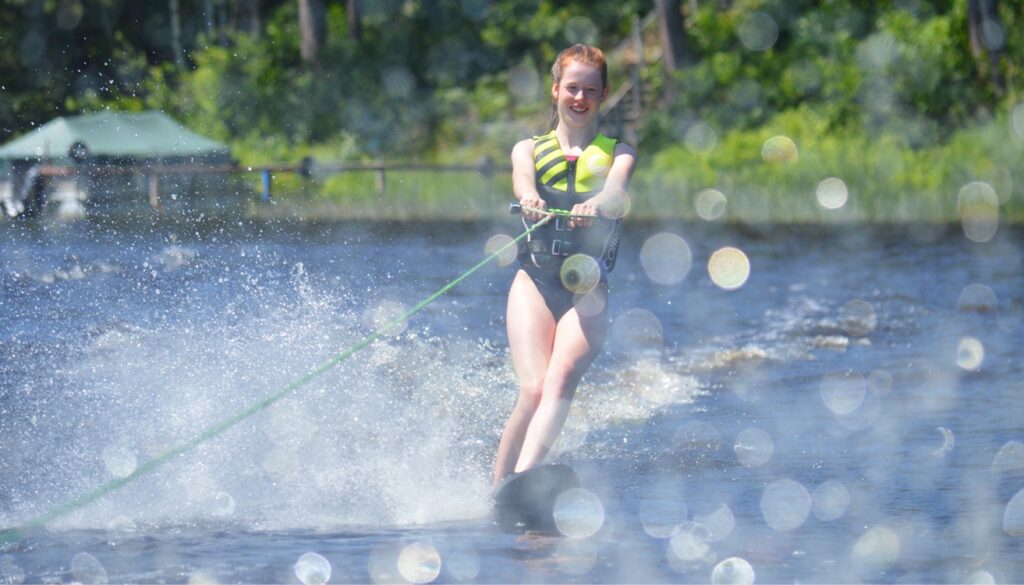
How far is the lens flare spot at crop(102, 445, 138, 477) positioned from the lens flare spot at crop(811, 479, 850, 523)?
291 cm

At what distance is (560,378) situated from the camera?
6.75 meters

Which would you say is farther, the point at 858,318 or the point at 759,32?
the point at 759,32

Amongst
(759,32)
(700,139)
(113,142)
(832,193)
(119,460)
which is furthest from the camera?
(759,32)

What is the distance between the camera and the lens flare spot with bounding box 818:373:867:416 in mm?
9656

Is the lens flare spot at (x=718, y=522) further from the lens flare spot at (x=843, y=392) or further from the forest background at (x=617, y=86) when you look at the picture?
the forest background at (x=617, y=86)

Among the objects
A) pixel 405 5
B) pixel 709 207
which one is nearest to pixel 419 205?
pixel 709 207

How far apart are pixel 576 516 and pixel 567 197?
1253mm

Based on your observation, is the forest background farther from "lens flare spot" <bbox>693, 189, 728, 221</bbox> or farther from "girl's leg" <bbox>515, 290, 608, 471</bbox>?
"girl's leg" <bbox>515, 290, 608, 471</bbox>

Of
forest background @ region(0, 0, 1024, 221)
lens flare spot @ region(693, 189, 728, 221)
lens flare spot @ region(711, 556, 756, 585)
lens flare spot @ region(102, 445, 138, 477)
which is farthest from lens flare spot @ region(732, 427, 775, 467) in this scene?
lens flare spot @ region(693, 189, 728, 221)

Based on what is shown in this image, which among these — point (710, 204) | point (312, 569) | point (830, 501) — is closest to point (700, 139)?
point (710, 204)

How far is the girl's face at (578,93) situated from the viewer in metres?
6.84

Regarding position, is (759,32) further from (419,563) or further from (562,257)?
(419,563)

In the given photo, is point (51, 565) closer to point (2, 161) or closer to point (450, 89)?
point (2, 161)

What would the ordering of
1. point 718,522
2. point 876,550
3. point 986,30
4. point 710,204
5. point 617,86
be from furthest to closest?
point 617,86, point 986,30, point 710,204, point 718,522, point 876,550
